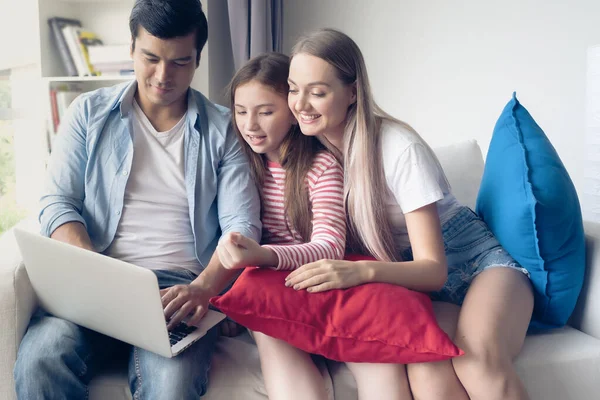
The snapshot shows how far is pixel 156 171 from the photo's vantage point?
1.57 meters

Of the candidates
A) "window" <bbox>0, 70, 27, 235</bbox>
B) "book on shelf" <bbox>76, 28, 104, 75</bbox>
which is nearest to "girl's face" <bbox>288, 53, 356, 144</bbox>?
"book on shelf" <bbox>76, 28, 104, 75</bbox>

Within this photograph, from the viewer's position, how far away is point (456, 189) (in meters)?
1.83

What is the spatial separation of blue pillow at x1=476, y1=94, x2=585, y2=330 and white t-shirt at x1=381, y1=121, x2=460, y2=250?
163 mm

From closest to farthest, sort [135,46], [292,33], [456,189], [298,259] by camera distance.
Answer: [298,259], [135,46], [456,189], [292,33]

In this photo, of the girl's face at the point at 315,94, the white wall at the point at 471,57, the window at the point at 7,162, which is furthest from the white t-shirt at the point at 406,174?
the window at the point at 7,162

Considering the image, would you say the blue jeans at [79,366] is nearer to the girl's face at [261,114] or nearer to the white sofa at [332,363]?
the white sofa at [332,363]

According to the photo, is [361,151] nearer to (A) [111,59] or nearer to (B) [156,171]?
(B) [156,171]

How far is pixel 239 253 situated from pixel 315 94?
15.6 inches

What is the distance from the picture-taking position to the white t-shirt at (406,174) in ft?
4.52

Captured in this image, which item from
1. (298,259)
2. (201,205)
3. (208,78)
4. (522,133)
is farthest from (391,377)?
(208,78)

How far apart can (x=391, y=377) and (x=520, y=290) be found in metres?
0.37

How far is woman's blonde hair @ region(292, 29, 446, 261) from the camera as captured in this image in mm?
1440

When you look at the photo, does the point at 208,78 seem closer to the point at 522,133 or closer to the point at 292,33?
the point at 292,33

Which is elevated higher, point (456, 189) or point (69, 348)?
point (456, 189)
